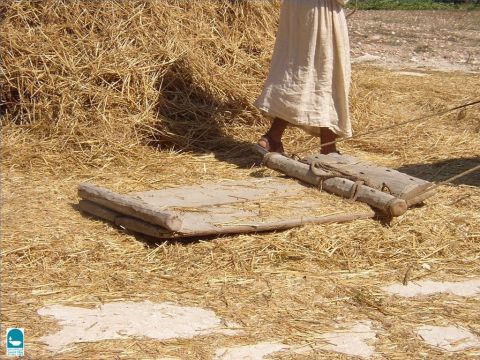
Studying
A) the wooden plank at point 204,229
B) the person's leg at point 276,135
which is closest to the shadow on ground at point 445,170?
the person's leg at point 276,135

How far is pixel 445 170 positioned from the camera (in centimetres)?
591

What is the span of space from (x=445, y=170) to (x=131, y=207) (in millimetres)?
2459

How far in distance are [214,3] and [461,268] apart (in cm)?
368

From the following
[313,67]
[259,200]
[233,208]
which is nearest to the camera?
[233,208]

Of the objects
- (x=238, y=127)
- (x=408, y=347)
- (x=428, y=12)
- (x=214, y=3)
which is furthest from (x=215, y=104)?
(x=428, y=12)

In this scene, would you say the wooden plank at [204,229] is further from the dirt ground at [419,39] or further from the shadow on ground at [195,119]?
the dirt ground at [419,39]

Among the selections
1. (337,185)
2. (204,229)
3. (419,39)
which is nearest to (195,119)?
(337,185)

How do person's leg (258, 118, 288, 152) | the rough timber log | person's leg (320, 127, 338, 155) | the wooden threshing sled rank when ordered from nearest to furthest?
the wooden threshing sled → the rough timber log → person's leg (320, 127, 338, 155) → person's leg (258, 118, 288, 152)

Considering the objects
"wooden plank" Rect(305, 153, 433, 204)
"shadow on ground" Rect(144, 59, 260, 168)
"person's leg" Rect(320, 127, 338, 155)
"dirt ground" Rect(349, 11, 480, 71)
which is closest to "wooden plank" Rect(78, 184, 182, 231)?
"wooden plank" Rect(305, 153, 433, 204)

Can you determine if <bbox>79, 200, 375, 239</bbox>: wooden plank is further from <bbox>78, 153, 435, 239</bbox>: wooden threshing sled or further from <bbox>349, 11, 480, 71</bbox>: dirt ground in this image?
<bbox>349, 11, 480, 71</bbox>: dirt ground

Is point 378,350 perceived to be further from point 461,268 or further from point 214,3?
point 214,3

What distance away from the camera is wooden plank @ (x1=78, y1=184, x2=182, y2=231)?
405cm

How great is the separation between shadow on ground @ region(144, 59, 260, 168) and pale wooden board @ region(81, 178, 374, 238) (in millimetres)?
1028

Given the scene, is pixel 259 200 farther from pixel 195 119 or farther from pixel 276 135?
pixel 195 119
